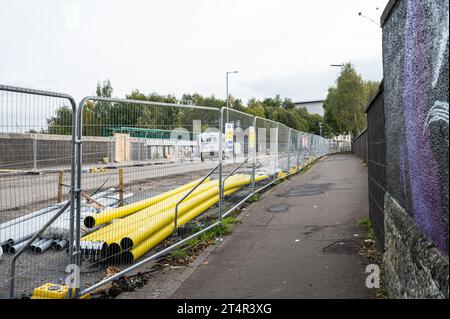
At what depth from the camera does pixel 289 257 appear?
573 cm

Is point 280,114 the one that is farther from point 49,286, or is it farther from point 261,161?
point 49,286

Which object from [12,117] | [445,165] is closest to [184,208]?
[12,117]

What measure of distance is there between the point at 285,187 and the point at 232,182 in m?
4.54

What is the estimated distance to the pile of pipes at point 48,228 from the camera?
173 inches

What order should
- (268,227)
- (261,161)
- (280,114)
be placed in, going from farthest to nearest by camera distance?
(280,114), (261,161), (268,227)

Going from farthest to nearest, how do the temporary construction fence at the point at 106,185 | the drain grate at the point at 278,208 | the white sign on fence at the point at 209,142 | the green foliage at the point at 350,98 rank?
the green foliage at the point at 350,98
the drain grate at the point at 278,208
the white sign on fence at the point at 209,142
the temporary construction fence at the point at 106,185

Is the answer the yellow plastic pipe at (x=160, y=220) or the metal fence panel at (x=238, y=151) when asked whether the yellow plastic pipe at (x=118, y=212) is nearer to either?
the yellow plastic pipe at (x=160, y=220)

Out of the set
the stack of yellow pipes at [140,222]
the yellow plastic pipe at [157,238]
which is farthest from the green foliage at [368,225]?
the stack of yellow pipes at [140,222]

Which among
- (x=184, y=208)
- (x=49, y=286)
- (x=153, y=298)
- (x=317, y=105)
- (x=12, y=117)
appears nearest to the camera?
(x=12, y=117)

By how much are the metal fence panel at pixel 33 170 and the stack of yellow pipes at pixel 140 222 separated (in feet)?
1.95

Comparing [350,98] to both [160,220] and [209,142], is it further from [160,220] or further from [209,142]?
[160,220]

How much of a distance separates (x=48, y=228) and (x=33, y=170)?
189 centimetres

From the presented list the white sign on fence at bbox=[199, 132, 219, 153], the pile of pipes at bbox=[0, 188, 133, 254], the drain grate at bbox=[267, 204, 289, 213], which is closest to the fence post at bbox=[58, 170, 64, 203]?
the pile of pipes at bbox=[0, 188, 133, 254]

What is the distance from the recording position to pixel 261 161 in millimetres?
11477
